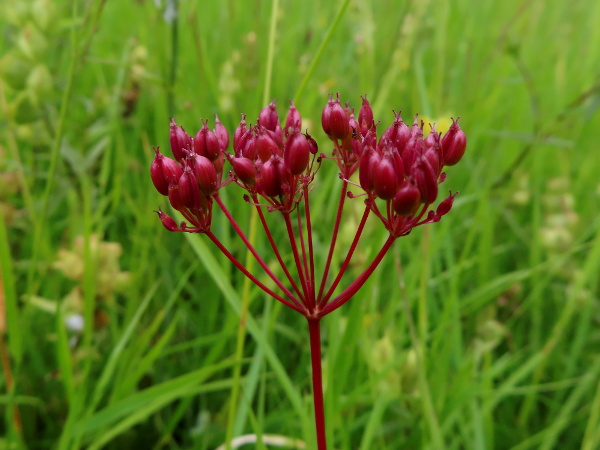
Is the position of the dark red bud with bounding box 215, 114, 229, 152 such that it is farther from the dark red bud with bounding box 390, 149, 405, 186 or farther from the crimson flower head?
the dark red bud with bounding box 390, 149, 405, 186

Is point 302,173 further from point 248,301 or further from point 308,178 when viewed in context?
point 248,301

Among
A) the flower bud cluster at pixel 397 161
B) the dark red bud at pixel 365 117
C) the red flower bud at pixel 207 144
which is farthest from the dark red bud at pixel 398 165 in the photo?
Result: the red flower bud at pixel 207 144

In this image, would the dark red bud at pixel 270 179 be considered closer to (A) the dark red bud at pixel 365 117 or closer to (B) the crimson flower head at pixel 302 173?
(B) the crimson flower head at pixel 302 173

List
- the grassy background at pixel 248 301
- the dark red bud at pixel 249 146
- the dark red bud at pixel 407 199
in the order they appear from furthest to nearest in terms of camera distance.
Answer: the grassy background at pixel 248 301 → the dark red bud at pixel 249 146 → the dark red bud at pixel 407 199

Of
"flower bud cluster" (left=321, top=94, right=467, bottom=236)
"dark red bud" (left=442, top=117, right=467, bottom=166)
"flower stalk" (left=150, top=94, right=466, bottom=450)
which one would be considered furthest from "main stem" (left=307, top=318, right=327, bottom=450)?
Result: "dark red bud" (left=442, top=117, right=467, bottom=166)

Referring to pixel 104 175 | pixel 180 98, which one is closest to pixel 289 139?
pixel 104 175
